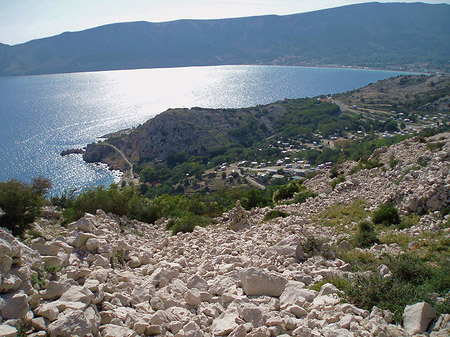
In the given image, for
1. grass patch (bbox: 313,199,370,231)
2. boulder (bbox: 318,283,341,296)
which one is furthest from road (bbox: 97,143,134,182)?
boulder (bbox: 318,283,341,296)

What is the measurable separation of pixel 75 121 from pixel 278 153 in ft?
306

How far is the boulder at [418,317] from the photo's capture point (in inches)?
207

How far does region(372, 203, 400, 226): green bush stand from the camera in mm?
13508

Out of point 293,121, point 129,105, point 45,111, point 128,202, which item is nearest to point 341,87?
point 293,121

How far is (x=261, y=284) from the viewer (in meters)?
6.98

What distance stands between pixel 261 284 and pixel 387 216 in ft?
29.4

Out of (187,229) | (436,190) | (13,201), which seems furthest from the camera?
(187,229)

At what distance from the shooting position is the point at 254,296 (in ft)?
22.7

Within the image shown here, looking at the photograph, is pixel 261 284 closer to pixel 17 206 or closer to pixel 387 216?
pixel 387 216

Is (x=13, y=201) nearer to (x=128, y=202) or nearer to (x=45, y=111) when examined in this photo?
(x=128, y=202)

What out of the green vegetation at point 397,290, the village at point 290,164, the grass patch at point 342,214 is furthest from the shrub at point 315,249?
the village at point 290,164

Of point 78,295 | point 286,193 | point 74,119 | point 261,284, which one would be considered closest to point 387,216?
point 261,284

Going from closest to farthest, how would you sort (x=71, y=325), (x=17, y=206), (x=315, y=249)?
1. (x=71, y=325)
2. (x=315, y=249)
3. (x=17, y=206)

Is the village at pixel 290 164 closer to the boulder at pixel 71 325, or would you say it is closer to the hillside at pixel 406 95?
the hillside at pixel 406 95
